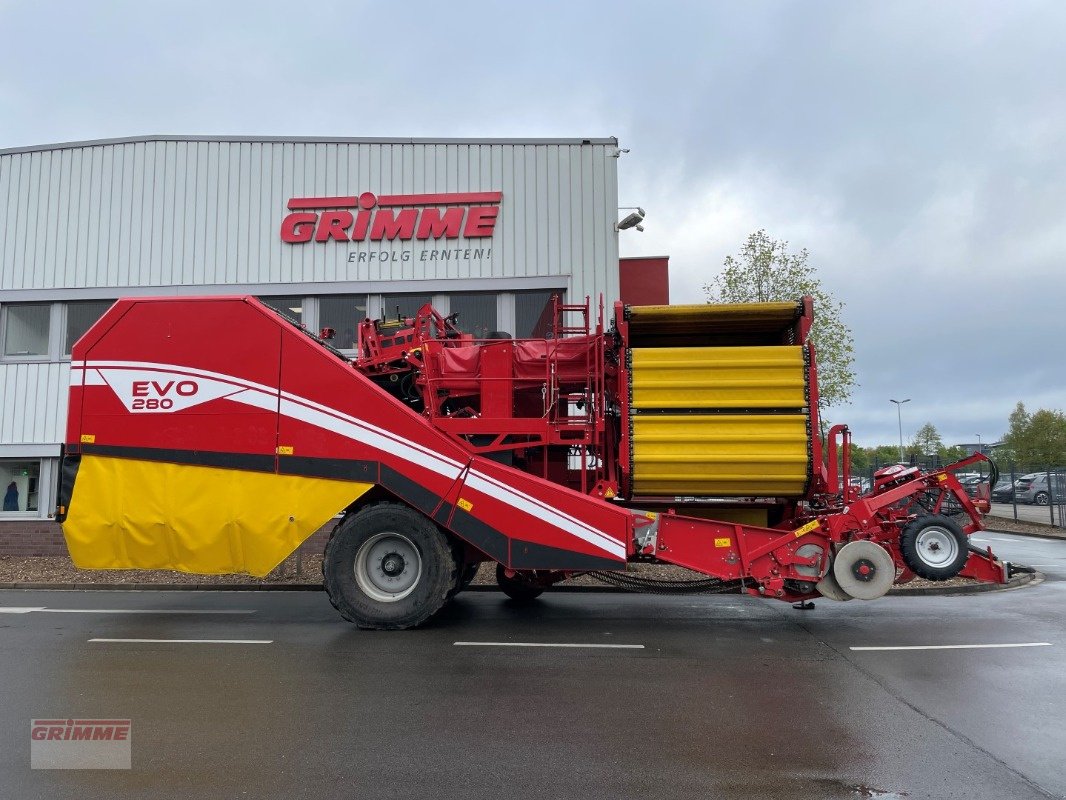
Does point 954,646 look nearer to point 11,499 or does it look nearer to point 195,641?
point 195,641

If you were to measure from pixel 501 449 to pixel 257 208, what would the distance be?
9.51 m

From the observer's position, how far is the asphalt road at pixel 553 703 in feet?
12.5

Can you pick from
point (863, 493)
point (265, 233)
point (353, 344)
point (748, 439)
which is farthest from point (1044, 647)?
point (265, 233)

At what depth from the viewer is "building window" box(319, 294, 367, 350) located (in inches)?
567

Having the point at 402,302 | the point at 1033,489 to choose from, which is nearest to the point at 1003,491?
the point at 1033,489

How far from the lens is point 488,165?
14219 millimetres

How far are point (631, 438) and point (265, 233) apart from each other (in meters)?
10.1

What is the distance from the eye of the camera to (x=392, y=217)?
560 inches

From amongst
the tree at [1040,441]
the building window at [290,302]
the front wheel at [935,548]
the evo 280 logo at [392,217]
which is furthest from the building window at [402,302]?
the tree at [1040,441]

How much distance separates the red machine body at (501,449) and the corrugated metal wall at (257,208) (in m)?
6.63

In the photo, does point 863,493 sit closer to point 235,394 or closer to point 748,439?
point 748,439

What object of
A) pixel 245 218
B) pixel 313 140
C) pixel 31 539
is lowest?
pixel 31 539

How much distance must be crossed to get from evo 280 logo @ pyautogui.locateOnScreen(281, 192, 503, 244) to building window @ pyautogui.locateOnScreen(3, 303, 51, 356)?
5.25 metres

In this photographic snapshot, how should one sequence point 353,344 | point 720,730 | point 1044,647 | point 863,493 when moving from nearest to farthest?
point 720,730
point 1044,647
point 863,493
point 353,344
